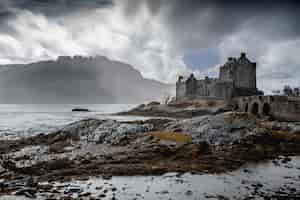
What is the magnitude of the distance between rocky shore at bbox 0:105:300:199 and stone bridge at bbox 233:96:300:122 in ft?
39.8

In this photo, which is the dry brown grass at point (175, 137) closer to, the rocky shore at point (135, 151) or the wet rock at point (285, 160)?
the rocky shore at point (135, 151)

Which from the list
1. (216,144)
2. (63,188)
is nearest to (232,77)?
(216,144)

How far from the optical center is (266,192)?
1193 cm

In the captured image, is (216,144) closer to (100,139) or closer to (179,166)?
(179,166)

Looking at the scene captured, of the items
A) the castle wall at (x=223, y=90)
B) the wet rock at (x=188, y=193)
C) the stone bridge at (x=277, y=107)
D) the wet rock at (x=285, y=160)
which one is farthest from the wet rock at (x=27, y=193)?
the castle wall at (x=223, y=90)

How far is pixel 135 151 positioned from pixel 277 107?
3411 cm

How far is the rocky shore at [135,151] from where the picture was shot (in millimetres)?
14516

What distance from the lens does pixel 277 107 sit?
43.5 metres

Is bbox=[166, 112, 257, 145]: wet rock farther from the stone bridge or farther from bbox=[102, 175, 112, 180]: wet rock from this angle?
the stone bridge

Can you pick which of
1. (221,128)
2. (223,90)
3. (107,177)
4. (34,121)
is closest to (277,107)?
(221,128)

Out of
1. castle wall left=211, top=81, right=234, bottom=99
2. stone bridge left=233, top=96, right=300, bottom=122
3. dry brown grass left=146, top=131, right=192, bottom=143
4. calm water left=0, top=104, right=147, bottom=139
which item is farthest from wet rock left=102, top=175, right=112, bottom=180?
castle wall left=211, top=81, right=234, bottom=99

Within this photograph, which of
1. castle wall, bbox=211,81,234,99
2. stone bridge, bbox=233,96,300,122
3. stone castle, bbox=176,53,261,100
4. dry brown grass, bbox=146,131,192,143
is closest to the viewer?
dry brown grass, bbox=146,131,192,143

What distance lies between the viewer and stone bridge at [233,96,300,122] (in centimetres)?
4028

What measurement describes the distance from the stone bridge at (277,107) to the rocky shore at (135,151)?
1214 centimetres
